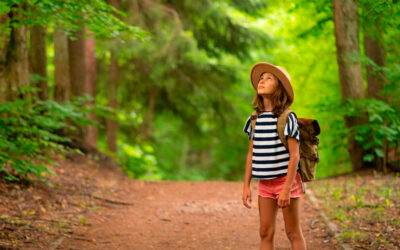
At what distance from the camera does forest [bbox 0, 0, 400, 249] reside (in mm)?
6105

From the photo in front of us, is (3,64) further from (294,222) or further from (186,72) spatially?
(186,72)

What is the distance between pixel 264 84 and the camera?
3.94 metres

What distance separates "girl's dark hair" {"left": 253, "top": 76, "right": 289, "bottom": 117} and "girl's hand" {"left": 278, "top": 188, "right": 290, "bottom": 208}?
2.14 feet

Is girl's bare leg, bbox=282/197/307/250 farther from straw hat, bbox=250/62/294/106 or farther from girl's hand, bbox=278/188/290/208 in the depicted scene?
straw hat, bbox=250/62/294/106

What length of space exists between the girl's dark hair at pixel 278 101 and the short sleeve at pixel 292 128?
134 millimetres

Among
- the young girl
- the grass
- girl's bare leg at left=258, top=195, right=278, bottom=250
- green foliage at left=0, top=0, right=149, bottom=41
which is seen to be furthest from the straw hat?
green foliage at left=0, top=0, right=149, bottom=41

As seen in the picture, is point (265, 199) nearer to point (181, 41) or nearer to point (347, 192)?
point (347, 192)

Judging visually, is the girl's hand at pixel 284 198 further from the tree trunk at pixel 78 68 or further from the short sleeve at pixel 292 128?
the tree trunk at pixel 78 68

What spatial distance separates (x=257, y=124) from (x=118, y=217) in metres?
4.20

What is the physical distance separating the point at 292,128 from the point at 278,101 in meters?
0.32

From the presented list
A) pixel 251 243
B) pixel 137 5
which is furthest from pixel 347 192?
pixel 137 5

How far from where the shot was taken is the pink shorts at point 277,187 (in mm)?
3799

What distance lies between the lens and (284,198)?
366 cm

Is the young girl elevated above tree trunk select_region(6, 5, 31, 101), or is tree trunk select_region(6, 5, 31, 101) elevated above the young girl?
tree trunk select_region(6, 5, 31, 101)
